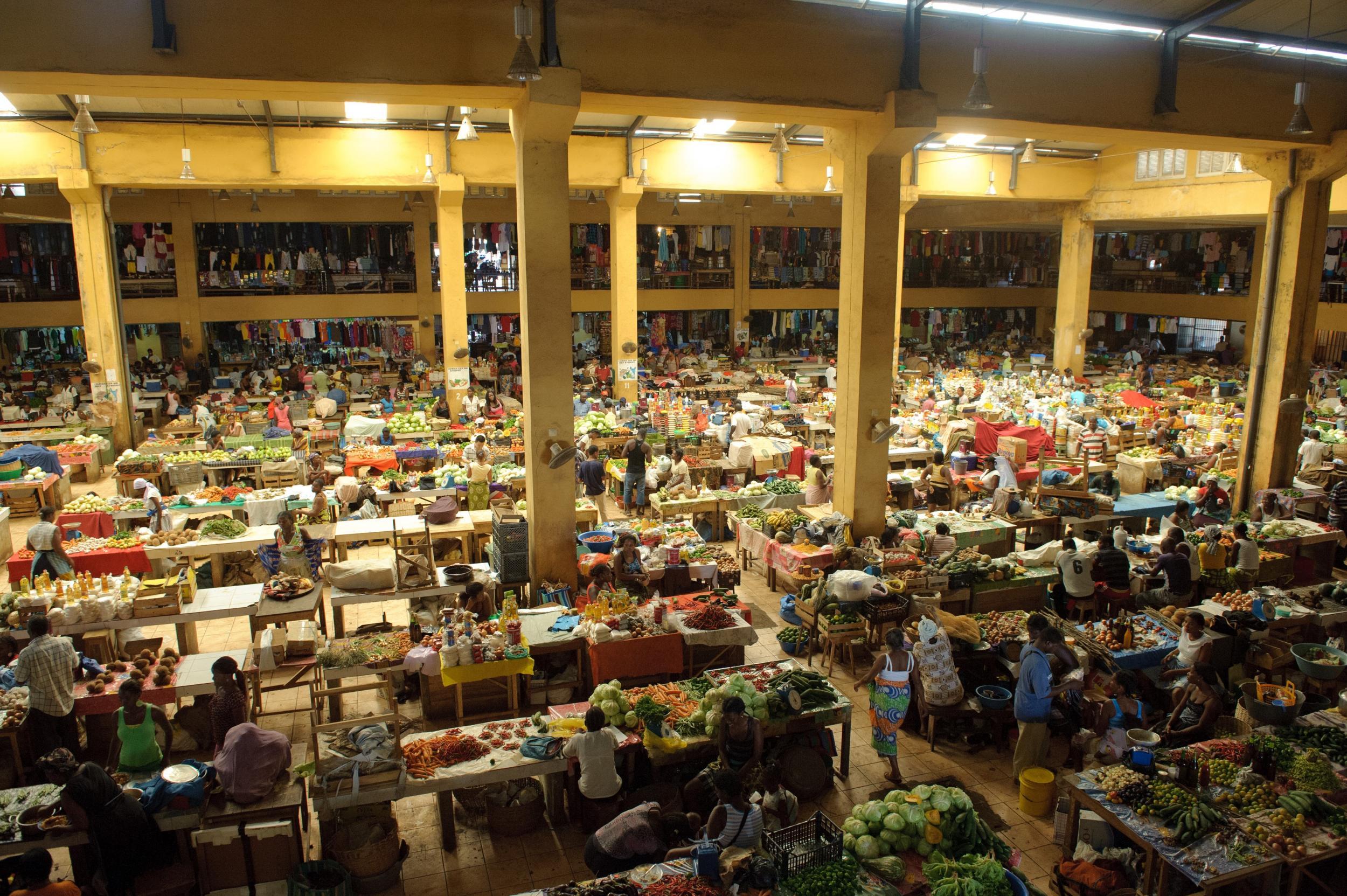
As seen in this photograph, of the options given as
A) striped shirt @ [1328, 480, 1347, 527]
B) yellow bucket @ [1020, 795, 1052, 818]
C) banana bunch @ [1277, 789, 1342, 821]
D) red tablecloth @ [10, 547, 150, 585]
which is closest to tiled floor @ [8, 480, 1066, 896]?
yellow bucket @ [1020, 795, 1052, 818]

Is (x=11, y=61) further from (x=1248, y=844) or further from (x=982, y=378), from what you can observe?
(x=982, y=378)

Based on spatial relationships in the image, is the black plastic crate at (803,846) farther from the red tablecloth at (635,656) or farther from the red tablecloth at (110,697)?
the red tablecloth at (110,697)

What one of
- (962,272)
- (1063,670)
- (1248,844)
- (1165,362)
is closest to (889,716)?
(1063,670)

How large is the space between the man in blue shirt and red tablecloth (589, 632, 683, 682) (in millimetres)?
3332

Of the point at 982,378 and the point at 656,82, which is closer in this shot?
the point at 656,82

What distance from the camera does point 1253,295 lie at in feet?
93.4

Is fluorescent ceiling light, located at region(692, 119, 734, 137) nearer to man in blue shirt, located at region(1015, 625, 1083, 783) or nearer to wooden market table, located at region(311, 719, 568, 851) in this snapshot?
man in blue shirt, located at region(1015, 625, 1083, 783)

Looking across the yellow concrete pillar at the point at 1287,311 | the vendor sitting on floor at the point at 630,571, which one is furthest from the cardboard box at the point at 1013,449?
the vendor sitting on floor at the point at 630,571

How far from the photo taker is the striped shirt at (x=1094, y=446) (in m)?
17.1

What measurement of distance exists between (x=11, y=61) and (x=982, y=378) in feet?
76.8

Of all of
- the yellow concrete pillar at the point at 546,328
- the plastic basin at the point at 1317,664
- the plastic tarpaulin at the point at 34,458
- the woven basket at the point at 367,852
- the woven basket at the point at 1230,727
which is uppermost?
the yellow concrete pillar at the point at 546,328

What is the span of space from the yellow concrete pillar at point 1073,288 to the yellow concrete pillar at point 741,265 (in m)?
10.2

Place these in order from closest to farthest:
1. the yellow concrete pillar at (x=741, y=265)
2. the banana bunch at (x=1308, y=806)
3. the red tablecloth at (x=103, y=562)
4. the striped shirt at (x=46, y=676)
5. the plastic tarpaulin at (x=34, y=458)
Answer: the banana bunch at (x=1308, y=806)
the striped shirt at (x=46, y=676)
the red tablecloth at (x=103, y=562)
the plastic tarpaulin at (x=34, y=458)
the yellow concrete pillar at (x=741, y=265)

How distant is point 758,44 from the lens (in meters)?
11.2
